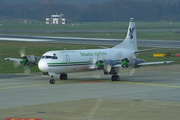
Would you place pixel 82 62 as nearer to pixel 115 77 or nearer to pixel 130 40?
pixel 115 77

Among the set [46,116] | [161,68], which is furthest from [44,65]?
[161,68]

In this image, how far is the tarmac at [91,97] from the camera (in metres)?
23.8

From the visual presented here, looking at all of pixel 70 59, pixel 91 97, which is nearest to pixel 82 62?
pixel 70 59

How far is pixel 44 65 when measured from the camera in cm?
3838

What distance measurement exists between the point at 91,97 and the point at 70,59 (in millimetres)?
10339

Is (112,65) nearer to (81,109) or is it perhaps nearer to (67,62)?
(67,62)

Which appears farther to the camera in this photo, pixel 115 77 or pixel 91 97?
pixel 115 77

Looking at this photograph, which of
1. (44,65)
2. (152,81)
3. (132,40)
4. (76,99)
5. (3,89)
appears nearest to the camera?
(76,99)

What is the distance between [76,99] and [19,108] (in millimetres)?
5189

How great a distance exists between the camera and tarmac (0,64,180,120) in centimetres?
2377

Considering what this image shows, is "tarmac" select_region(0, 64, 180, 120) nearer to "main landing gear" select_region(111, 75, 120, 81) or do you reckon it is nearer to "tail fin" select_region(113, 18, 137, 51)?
"main landing gear" select_region(111, 75, 120, 81)

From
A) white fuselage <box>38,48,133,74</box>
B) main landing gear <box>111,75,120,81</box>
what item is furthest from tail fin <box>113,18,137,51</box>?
main landing gear <box>111,75,120,81</box>

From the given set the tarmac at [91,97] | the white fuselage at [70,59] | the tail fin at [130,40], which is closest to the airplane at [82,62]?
the white fuselage at [70,59]

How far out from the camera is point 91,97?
30.5 m
